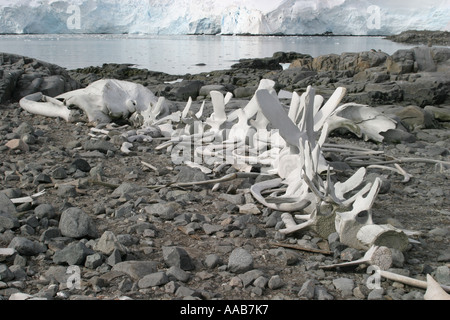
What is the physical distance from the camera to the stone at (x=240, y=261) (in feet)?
6.81

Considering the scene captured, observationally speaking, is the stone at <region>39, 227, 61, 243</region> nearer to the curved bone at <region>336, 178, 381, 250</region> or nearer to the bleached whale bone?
the curved bone at <region>336, 178, 381, 250</region>

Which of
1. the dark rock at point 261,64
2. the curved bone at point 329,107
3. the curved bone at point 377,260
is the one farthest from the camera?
the dark rock at point 261,64

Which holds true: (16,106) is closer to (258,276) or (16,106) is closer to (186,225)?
(186,225)

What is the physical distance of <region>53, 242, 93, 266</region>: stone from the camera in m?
2.11

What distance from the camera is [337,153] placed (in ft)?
13.4

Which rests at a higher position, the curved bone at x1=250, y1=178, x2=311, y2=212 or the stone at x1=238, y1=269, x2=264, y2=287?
the curved bone at x1=250, y1=178, x2=311, y2=212

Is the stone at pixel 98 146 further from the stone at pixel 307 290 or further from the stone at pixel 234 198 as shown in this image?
the stone at pixel 307 290

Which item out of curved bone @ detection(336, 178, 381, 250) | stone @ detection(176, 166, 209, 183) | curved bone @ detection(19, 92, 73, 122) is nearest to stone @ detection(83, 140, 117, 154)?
stone @ detection(176, 166, 209, 183)

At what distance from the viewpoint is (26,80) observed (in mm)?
7059

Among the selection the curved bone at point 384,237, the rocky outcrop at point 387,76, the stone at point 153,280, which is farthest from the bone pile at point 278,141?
the rocky outcrop at point 387,76

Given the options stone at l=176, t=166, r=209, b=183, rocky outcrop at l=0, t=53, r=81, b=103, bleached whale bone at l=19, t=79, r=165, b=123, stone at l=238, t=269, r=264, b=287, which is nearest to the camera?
stone at l=238, t=269, r=264, b=287

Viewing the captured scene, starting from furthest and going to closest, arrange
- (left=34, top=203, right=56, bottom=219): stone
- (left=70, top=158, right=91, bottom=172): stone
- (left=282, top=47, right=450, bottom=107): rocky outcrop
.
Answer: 1. (left=282, top=47, right=450, bottom=107): rocky outcrop
2. (left=70, top=158, right=91, bottom=172): stone
3. (left=34, top=203, right=56, bottom=219): stone

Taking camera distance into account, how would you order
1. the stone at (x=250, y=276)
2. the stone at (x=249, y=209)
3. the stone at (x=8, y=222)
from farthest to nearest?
the stone at (x=249, y=209), the stone at (x=8, y=222), the stone at (x=250, y=276)

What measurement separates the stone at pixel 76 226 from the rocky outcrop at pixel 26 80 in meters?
4.70
